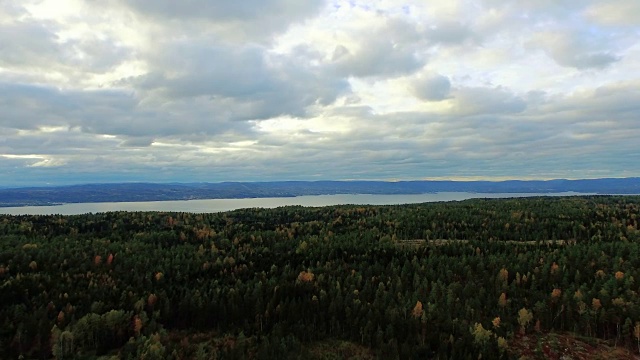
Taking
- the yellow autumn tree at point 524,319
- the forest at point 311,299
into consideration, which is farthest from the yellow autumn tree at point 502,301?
the yellow autumn tree at point 524,319

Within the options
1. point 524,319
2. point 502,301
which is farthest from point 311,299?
point 524,319

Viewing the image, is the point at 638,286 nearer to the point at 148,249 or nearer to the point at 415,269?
the point at 415,269

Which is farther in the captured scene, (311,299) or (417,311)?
(311,299)

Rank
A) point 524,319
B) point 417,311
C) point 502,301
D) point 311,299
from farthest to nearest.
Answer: point 311,299 → point 502,301 → point 417,311 → point 524,319

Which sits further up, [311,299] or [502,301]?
[502,301]

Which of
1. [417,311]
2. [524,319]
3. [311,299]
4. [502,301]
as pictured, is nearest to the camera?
[524,319]

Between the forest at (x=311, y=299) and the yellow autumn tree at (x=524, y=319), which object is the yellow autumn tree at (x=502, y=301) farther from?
the yellow autumn tree at (x=524, y=319)

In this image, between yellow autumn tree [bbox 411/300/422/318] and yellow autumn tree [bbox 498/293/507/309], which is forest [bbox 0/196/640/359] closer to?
yellow autumn tree [bbox 411/300/422/318]

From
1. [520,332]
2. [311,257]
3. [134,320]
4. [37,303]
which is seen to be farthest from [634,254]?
[37,303]

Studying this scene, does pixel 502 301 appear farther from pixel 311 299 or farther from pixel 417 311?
pixel 311 299
